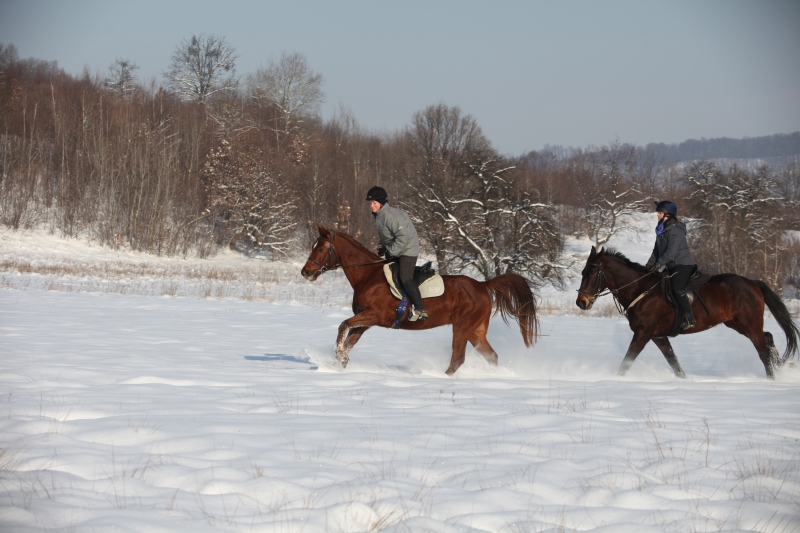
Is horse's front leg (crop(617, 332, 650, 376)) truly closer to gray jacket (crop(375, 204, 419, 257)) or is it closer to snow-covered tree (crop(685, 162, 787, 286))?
gray jacket (crop(375, 204, 419, 257))

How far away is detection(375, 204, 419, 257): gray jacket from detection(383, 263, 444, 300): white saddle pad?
273mm

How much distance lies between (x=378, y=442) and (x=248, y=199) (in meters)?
46.9

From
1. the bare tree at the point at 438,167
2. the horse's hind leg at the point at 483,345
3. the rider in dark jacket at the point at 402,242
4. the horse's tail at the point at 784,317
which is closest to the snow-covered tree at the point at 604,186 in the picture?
the bare tree at the point at 438,167

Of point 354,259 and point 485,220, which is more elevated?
point 485,220

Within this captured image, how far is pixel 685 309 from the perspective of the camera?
9.58 meters

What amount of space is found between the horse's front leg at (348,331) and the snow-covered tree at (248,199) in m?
41.3

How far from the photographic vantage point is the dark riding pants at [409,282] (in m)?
8.94

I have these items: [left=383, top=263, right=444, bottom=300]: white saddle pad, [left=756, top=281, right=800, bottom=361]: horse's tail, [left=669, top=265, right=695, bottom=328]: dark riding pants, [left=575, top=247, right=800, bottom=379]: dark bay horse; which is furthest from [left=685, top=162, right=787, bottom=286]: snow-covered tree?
[left=383, top=263, right=444, bottom=300]: white saddle pad

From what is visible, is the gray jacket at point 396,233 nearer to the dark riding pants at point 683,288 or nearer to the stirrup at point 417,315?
the stirrup at point 417,315

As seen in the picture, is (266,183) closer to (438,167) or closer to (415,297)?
(438,167)

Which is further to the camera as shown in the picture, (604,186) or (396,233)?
(604,186)

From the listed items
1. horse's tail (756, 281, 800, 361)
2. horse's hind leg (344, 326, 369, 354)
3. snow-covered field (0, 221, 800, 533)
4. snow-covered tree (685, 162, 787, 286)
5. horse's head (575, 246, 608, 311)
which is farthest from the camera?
snow-covered tree (685, 162, 787, 286)

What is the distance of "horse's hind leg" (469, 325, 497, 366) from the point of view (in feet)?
31.4

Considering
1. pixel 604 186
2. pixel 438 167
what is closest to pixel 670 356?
pixel 438 167
